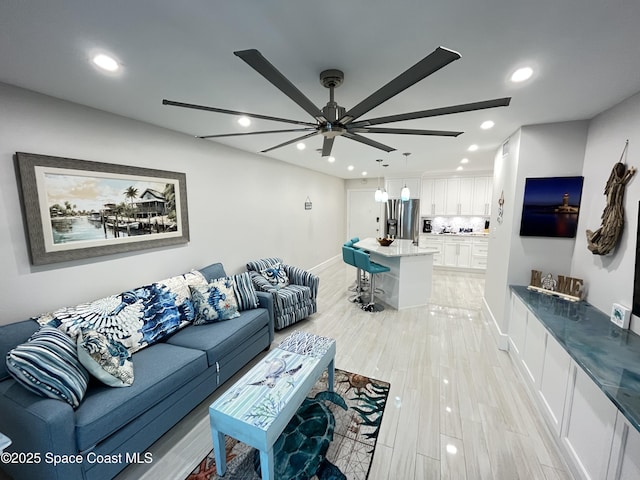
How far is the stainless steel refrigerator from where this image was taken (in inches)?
275

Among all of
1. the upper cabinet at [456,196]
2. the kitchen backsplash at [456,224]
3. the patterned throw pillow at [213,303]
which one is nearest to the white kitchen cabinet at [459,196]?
the upper cabinet at [456,196]

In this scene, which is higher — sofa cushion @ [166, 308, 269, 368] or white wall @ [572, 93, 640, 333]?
white wall @ [572, 93, 640, 333]

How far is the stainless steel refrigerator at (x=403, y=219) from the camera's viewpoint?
6988 millimetres

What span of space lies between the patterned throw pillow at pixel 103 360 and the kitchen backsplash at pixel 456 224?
700 centimetres

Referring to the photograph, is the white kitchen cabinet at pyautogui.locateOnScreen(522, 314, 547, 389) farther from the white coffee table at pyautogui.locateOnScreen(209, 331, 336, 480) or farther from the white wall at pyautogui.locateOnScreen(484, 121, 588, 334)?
the white coffee table at pyautogui.locateOnScreen(209, 331, 336, 480)

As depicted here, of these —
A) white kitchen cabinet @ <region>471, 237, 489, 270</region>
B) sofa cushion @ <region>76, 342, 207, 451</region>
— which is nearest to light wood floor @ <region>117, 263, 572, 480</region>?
sofa cushion @ <region>76, 342, 207, 451</region>

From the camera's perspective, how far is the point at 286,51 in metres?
1.50

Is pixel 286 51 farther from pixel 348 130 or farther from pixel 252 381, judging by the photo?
pixel 252 381

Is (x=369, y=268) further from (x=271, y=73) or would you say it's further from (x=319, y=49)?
(x=271, y=73)

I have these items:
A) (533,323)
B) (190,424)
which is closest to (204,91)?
(190,424)

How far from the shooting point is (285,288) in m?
3.83

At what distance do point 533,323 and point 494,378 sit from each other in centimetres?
71

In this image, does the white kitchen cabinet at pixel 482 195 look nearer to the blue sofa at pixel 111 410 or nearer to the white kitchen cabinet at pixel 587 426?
the white kitchen cabinet at pixel 587 426

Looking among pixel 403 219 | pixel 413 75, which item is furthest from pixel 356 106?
pixel 403 219
